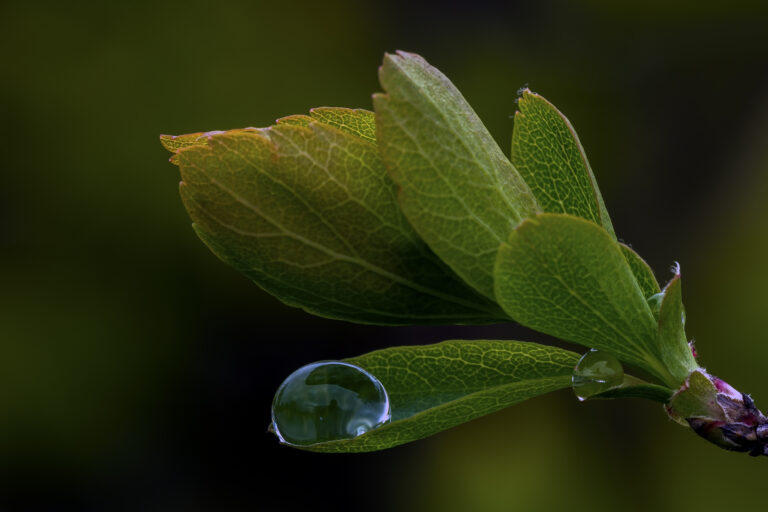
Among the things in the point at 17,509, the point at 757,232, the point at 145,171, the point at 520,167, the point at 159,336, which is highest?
the point at 520,167

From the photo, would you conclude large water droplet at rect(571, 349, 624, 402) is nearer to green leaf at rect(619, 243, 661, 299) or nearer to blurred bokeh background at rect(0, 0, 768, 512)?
green leaf at rect(619, 243, 661, 299)

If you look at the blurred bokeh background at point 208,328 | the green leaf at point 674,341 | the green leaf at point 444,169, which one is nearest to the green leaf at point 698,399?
the green leaf at point 674,341

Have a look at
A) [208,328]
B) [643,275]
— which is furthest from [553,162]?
[208,328]

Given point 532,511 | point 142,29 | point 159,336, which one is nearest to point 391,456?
point 532,511

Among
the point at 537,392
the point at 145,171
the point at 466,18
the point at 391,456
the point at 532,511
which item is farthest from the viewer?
the point at 466,18

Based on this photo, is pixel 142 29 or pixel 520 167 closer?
pixel 520 167

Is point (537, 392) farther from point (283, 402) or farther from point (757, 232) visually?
point (757, 232)
